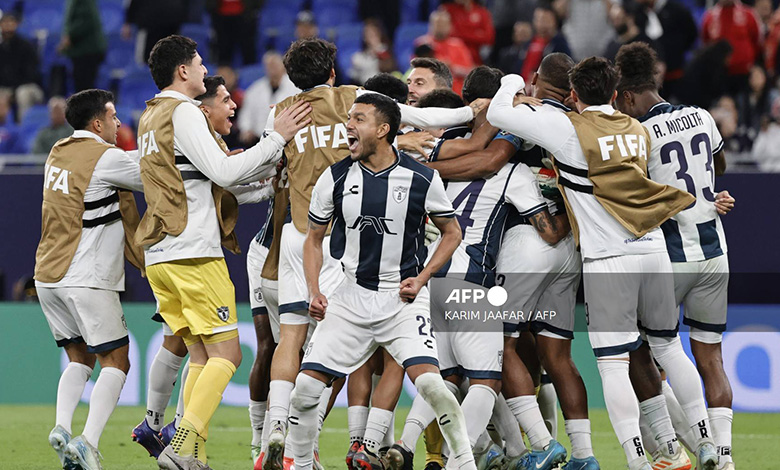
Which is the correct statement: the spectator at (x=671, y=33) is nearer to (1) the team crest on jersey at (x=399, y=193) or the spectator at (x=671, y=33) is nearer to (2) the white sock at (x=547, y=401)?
(2) the white sock at (x=547, y=401)

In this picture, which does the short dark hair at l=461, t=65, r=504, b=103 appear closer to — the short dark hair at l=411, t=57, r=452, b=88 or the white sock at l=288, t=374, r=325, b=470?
the short dark hair at l=411, t=57, r=452, b=88

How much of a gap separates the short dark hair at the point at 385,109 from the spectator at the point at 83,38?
10.1 metres

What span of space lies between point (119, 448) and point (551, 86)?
4.44 metres

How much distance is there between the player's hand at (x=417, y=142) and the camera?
7320 millimetres

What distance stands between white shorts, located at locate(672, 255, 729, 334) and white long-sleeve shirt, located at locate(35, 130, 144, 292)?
11.6 ft

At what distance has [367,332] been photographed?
6.18 metres

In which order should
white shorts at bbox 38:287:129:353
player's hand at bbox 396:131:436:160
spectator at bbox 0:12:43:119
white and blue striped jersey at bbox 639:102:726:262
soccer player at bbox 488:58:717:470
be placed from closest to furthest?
soccer player at bbox 488:58:717:470
white and blue striped jersey at bbox 639:102:726:262
white shorts at bbox 38:287:129:353
player's hand at bbox 396:131:436:160
spectator at bbox 0:12:43:119

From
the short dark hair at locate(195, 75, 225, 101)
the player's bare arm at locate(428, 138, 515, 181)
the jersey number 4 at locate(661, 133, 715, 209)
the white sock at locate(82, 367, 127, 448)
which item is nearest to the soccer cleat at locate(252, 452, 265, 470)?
the white sock at locate(82, 367, 127, 448)

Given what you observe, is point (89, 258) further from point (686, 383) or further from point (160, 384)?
point (686, 383)

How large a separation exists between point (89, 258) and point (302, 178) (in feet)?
5.03

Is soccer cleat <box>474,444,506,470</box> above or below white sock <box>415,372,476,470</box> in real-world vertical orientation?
below

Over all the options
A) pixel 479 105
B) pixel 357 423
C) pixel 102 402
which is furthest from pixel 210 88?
pixel 357 423

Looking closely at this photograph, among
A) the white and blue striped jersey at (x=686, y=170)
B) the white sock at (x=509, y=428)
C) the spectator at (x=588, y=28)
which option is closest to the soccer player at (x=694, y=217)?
the white and blue striped jersey at (x=686, y=170)

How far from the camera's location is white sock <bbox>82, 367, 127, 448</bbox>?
7.06 m
